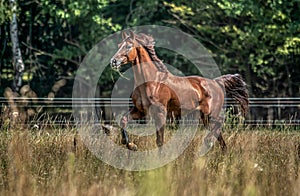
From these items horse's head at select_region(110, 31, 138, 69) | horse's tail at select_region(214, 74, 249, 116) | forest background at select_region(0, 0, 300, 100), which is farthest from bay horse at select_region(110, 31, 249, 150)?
forest background at select_region(0, 0, 300, 100)

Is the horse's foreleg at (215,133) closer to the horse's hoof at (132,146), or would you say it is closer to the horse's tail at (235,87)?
the horse's tail at (235,87)

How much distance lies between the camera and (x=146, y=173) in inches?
215

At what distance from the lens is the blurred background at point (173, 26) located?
18.3 meters

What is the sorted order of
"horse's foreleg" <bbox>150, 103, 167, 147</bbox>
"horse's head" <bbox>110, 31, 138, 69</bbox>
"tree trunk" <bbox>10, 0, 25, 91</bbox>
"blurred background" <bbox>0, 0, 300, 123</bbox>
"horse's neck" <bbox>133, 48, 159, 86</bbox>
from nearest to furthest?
"horse's head" <bbox>110, 31, 138, 69</bbox>, "horse's foreleg" <bbox>150, 103, 167, 147</bbox>, "horse's neck" <bbox>133, 48, 159, 86</bbox>, "blurred background" <bbox>0, 0, 300, 123</bbox>, "tree trunk" <bbox>10, 0, 25, 91</bbox>

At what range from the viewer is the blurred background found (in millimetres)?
18328

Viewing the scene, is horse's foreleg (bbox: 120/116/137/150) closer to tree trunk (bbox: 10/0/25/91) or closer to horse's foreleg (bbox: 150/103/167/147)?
horse's foreleg (bbox: 150/103/167/147)

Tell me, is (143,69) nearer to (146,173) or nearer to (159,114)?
(159,114)

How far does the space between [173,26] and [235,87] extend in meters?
10.9

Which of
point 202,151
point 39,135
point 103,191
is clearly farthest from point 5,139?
point 103,191

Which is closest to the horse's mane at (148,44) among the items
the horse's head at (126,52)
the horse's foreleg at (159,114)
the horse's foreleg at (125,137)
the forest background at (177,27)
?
the horse's head at (126,52)

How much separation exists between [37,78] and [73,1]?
420 cm

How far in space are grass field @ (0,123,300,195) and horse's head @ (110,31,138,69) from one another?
4.64 ft

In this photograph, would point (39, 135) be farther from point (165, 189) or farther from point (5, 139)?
point (165, 189)

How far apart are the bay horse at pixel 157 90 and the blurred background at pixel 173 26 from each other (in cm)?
812
